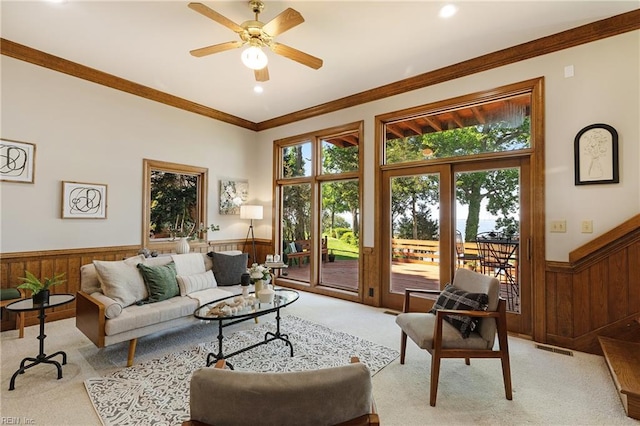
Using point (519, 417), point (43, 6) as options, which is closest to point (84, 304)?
point (43, 6)

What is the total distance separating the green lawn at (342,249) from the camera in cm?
496

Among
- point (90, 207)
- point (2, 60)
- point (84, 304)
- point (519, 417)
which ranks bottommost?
point (519, 417)

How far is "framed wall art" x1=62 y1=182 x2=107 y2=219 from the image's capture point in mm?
3822

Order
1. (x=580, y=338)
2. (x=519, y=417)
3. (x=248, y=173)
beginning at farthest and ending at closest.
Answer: (x=248, y=173), (x=580, y=338), (x=519, y=417)

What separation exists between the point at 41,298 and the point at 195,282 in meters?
1.35

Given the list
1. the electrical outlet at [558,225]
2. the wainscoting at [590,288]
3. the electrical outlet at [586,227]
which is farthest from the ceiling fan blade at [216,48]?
the electrical outlet at [586,227]

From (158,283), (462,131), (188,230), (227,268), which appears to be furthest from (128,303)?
(462,131)

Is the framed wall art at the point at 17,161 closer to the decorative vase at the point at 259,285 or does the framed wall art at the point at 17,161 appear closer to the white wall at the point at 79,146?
the white wall at the point at 79,146

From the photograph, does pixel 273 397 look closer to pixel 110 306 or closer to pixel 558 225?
pixel 110 306

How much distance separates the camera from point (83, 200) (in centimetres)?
396

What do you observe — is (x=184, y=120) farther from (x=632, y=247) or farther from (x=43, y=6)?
(x=632, y=247)

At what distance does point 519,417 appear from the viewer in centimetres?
199

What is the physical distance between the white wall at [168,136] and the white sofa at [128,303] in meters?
1.33

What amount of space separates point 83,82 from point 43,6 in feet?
4.32
